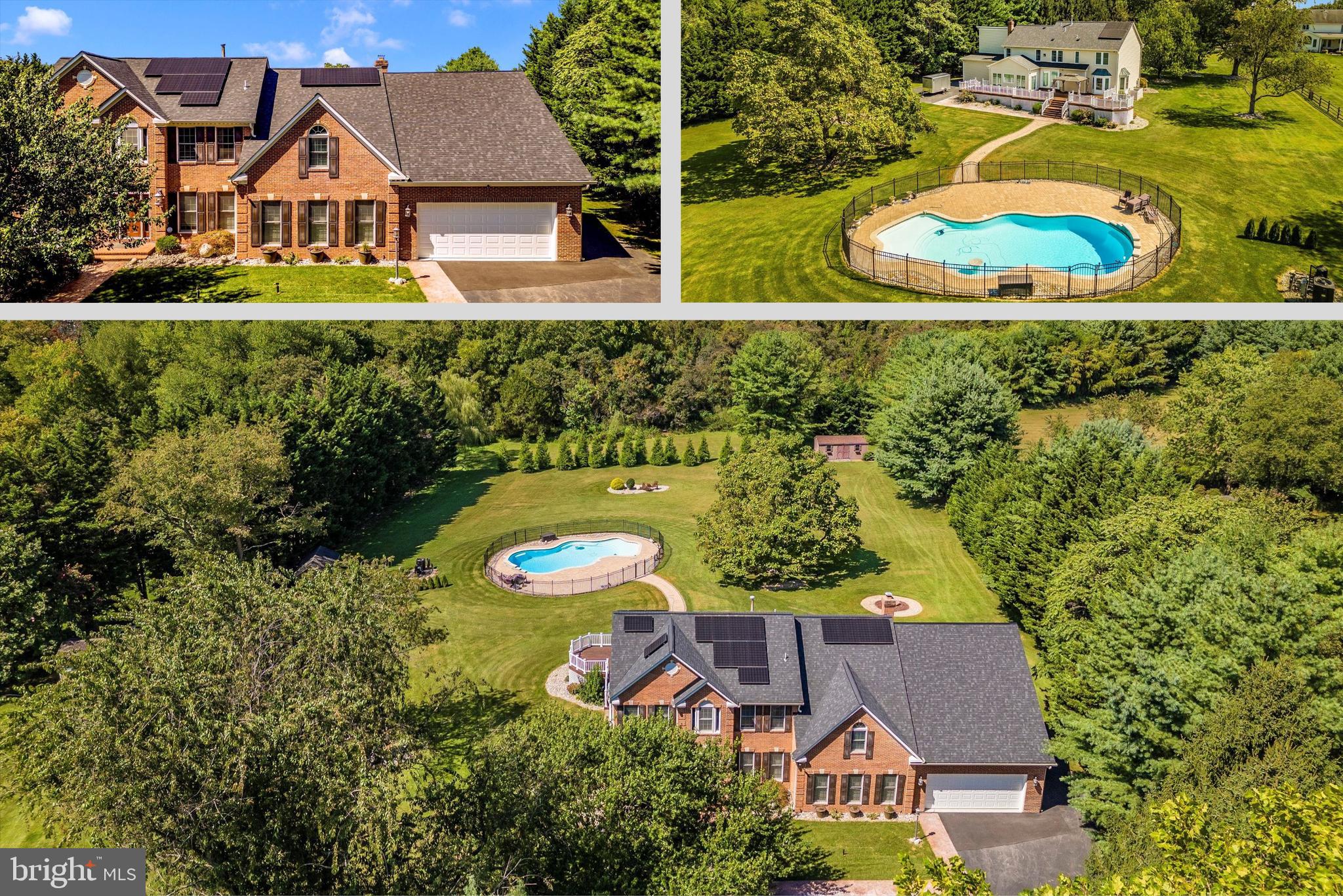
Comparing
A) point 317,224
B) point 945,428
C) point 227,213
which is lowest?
point 945,428

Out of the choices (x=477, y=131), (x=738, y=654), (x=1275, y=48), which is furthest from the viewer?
(x=477, y=131)

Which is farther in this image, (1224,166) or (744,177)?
(1224,166)

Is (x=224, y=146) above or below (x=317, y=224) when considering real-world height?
above

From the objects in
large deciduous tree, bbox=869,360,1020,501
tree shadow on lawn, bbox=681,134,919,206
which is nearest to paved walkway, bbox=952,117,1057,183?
tree shadow on lawn, bbox=681,134,919,206

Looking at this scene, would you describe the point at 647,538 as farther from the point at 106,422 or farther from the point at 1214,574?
the point at 1214,574

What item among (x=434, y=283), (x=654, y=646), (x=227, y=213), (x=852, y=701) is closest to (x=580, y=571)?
(x=654, y=646)

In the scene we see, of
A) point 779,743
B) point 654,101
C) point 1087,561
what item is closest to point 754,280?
point 654,101

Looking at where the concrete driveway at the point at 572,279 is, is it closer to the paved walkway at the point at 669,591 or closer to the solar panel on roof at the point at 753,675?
the solar panel on roof at the point at 753,675

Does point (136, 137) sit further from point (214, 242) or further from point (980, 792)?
point (980, 792)
